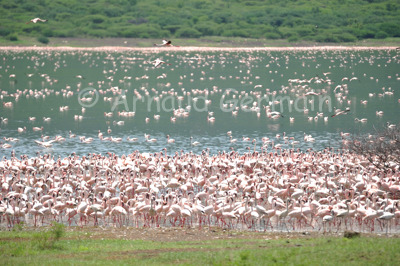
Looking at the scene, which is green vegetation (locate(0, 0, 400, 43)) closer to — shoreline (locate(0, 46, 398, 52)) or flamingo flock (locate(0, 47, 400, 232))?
shoreline (locate(0, 46, 398, 52))

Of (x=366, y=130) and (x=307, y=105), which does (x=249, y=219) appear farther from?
(x=307, y=105)

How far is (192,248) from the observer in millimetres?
14969

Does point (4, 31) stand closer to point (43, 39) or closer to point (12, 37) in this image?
point (12, 37)

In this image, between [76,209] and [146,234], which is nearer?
[146,234]

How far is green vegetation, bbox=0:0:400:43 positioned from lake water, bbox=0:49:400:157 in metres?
21.4

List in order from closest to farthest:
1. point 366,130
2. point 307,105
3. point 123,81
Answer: point 366,130
point 307,105
point 123,81

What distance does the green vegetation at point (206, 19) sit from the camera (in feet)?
375

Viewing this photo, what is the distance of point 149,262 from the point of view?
13.6 meters

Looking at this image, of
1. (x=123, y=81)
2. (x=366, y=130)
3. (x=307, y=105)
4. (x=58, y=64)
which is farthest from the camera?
(x=58, y=64)

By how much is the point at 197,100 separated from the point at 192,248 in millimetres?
38822

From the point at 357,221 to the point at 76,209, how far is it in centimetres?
867

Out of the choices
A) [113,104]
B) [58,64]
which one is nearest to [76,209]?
[113,104]

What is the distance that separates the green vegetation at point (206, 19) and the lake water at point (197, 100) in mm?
21398

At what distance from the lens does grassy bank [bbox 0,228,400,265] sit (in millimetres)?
13070
